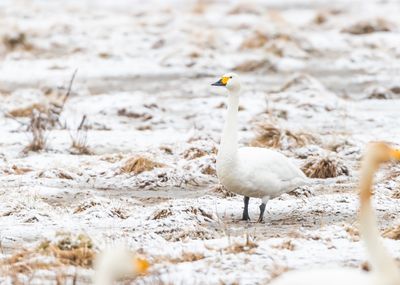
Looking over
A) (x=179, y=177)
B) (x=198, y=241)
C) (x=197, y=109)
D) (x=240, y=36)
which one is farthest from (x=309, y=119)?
(x=240, y=36)

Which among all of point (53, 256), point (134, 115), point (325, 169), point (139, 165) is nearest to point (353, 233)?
point (53, 256)

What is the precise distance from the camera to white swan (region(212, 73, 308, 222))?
8.31 meters

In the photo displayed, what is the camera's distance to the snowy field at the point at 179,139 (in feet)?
22.0

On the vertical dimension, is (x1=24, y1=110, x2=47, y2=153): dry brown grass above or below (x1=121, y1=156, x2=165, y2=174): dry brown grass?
below

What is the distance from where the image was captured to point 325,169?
10.8m

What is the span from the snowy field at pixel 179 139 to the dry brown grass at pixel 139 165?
0.07ft

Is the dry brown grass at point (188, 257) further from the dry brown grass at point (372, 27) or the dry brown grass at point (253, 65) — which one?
the dry brown grass at point (372, 27)

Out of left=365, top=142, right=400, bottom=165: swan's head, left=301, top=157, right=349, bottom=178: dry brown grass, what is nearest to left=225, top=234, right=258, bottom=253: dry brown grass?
left=365, top=142, right=400, bottom=165: swan's head

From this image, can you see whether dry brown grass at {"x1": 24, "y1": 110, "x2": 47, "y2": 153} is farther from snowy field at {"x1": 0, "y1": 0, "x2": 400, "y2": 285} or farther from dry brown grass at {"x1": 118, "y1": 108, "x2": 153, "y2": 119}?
dry brown grass at {"x1": 118, "y1": 108, "x2": 153, "y2": 119}

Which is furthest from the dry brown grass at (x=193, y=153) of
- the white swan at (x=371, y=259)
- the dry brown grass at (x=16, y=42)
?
the dry brown grass at (x=16, y=42)

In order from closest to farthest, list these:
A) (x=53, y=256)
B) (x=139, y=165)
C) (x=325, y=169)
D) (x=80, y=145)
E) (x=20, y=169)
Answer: (x=53, y=256) < (x=325, y=169) < (x=139, y=165) < (x=20, y=169) < (x=80, y=145)

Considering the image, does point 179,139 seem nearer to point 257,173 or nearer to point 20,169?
point 20,169

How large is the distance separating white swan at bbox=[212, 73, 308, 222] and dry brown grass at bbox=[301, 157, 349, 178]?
1905 mm

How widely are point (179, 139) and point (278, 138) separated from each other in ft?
5.08
